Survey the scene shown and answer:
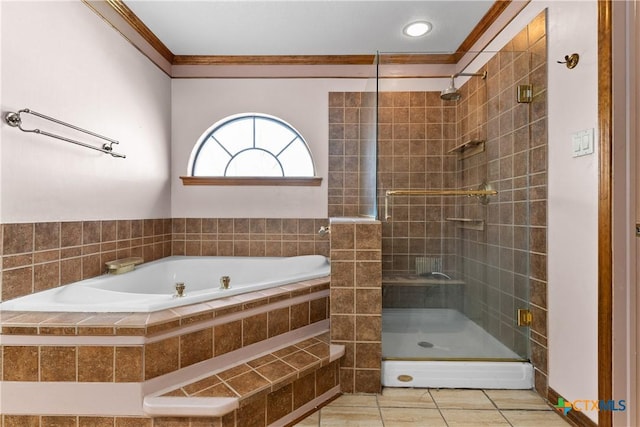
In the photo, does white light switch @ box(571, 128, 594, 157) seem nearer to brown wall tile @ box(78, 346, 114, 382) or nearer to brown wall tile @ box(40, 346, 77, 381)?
brown wall tile @ box(78, 346, 114, 382)

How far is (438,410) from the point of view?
149 cm

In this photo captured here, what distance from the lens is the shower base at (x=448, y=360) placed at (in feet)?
5.48

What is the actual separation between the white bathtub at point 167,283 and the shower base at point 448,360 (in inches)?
24.1

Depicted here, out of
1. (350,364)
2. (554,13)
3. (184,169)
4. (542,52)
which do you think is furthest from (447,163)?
(184,169)

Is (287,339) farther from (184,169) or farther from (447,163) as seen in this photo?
(184,169)

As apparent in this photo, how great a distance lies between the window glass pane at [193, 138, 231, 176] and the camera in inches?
112

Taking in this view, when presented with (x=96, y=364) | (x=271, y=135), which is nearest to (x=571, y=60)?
(x=271, y=135)

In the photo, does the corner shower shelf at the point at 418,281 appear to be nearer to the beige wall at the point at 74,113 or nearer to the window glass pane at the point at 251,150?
the window glass pane at the point at 251,150

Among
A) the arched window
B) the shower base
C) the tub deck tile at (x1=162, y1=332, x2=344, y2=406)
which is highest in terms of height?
the arched window

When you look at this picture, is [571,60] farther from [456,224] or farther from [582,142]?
[456,224]

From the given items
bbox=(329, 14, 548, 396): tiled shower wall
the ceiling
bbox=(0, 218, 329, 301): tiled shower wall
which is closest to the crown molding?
the ceiling

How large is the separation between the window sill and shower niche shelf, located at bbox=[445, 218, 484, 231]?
45.9 inches

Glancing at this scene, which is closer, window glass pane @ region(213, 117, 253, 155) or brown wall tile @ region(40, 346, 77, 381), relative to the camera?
brown wall tile @ region(40, 346, 77, 381)

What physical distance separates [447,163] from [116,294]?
2218 millimetres
